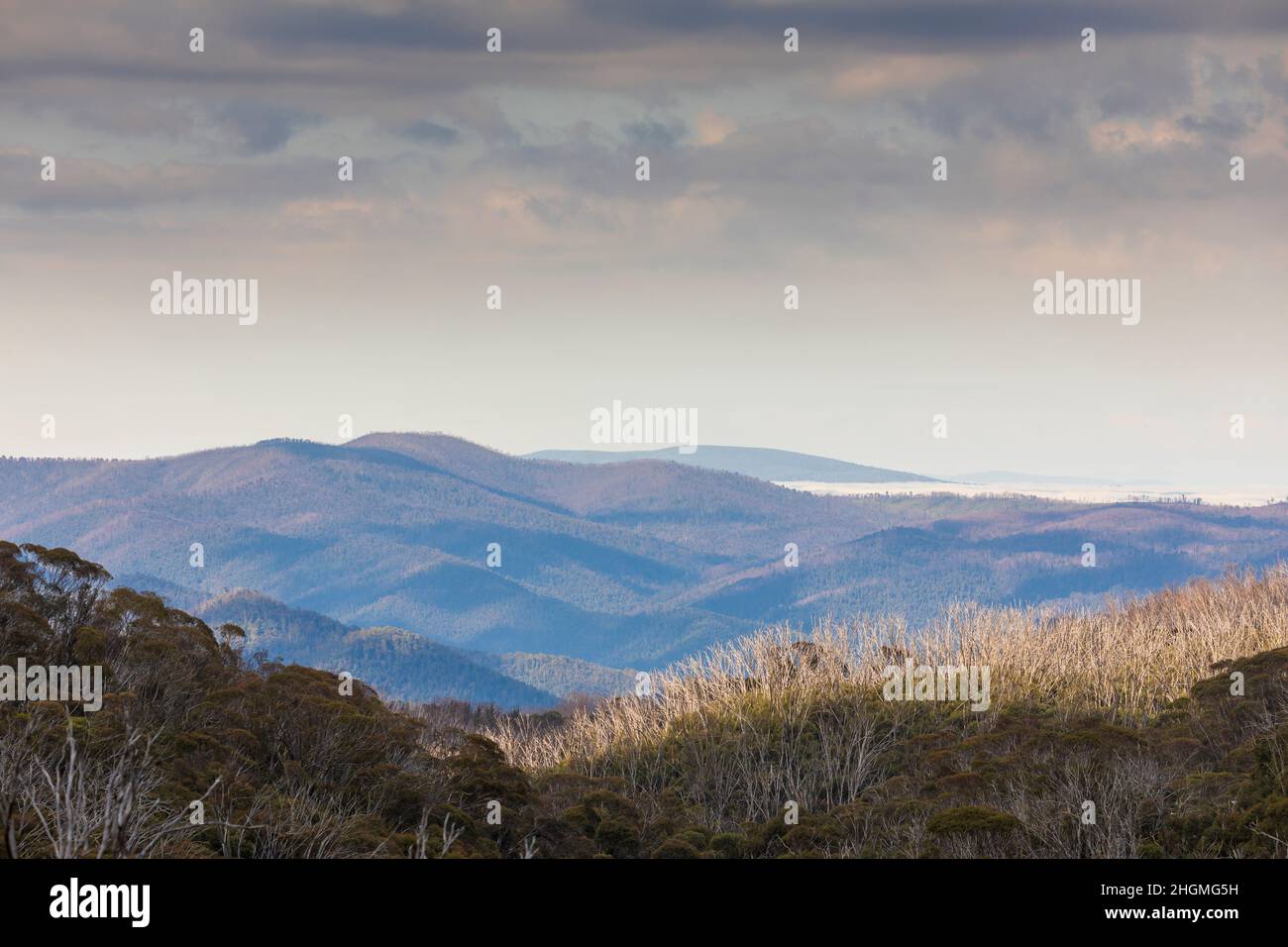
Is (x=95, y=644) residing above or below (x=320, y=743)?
above

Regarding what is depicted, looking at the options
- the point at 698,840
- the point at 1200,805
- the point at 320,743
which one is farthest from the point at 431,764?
the point at 1200,805

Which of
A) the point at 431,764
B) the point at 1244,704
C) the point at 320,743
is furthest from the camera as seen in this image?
the point at 1244,704

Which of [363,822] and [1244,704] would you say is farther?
[1244,704]
